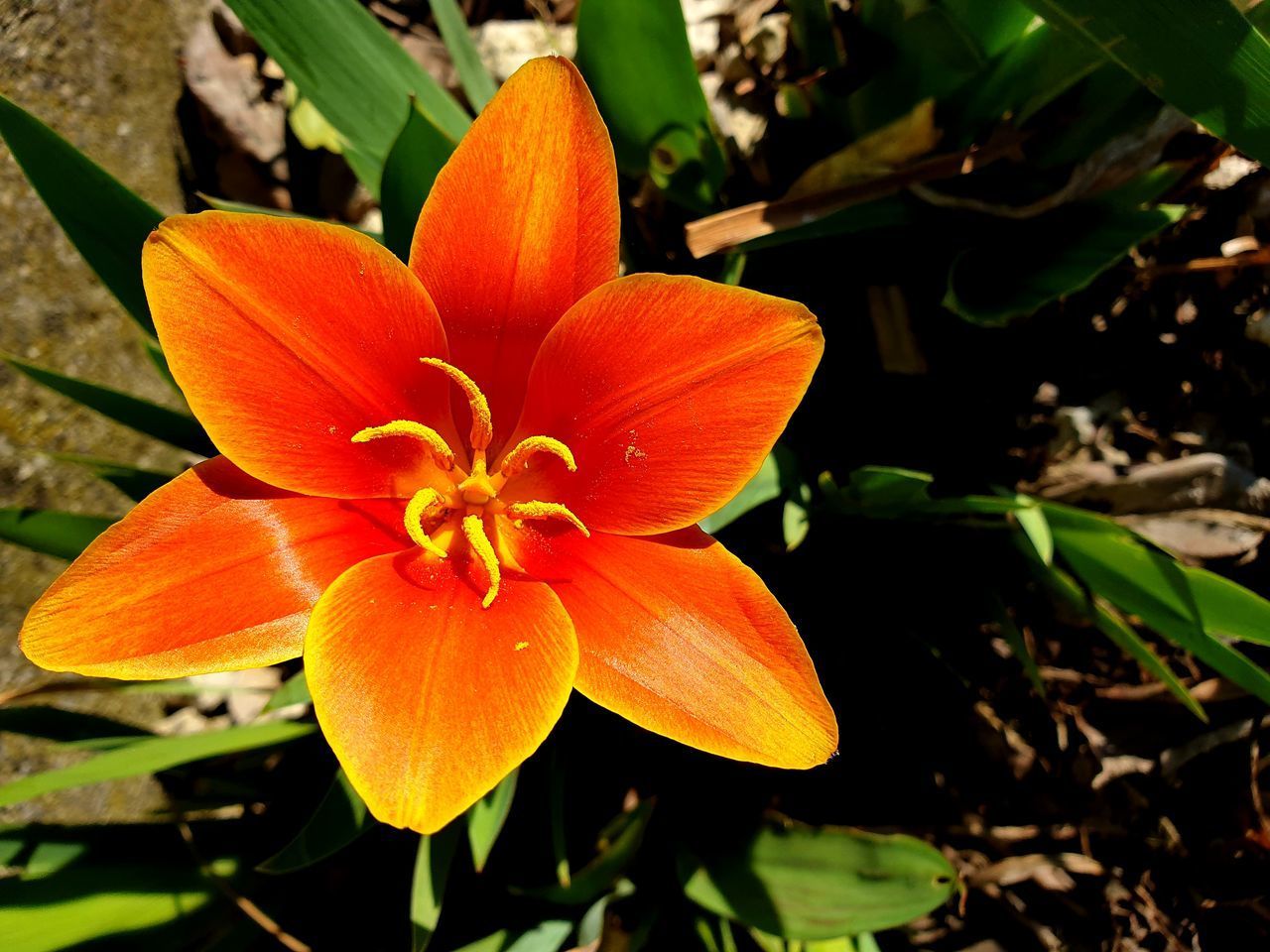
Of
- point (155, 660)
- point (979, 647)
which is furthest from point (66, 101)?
point (979, 647)

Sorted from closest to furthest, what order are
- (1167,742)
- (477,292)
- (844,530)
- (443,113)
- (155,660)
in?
1. (155,660)
2. (477,292)
3. (443,113)
4. (844,530)
5. (1167,742)

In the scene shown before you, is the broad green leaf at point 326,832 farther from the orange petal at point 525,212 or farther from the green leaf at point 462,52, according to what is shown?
the green leaf at point 462,52

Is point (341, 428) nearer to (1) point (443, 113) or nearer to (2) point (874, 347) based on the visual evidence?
(1) point (443, 113)

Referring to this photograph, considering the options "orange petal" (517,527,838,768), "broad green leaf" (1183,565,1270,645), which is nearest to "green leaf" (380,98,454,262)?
"orange petal" (517,527,838,768)

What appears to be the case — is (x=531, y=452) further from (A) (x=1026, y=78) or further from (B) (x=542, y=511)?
(A) (x=1026, y=78)

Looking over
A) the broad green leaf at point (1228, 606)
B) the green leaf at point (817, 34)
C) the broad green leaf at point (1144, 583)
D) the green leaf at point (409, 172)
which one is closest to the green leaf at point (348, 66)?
the green leaf at point (409, 172)
